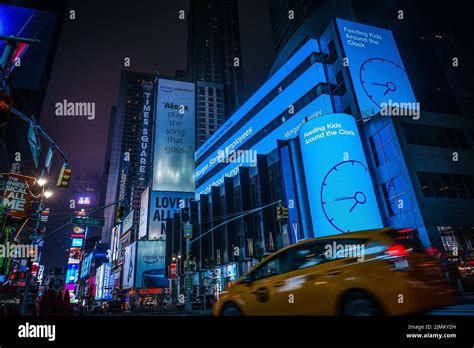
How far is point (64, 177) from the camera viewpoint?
1306 cm

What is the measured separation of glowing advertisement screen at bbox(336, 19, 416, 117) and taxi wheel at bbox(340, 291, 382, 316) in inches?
1157

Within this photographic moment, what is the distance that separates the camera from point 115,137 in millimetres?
198125

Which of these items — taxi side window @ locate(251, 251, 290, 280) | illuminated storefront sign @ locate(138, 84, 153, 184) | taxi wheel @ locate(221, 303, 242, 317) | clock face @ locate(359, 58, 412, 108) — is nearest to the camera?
taxi side window @ locate(251, 251, 290, 280)

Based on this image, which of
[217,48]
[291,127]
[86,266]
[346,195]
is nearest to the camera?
[346,195]

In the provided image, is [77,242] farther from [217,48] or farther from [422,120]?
[217,48]

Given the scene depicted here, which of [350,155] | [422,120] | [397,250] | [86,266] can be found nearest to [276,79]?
[350,155]

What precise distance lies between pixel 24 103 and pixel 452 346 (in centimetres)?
4761

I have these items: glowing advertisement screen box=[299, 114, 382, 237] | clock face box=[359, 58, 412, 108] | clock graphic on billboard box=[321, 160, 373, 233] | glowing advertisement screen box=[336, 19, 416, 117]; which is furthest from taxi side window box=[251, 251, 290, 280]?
clock face box=[359, 58, 412, 108]

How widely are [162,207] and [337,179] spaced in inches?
1982

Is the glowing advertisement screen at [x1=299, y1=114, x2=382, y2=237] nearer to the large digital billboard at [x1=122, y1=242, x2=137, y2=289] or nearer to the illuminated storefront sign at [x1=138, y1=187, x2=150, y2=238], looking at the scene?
the illuminated storefront sign at [x1=138, y1=187, x2=150, y2=238]

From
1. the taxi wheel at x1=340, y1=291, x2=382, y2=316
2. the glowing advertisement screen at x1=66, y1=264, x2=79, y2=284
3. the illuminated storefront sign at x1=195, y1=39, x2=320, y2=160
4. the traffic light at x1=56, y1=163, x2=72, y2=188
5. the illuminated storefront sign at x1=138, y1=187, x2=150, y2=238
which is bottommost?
the taxi wheel at x1=340, y1=291, x2=382, y2=316

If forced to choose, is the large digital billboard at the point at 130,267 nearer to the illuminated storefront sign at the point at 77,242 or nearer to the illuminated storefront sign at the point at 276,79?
the illuminated storefront sign at the point at 276,79

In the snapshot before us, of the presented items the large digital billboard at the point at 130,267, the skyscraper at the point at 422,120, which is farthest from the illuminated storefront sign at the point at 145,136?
the skyscraper at the point at 422,120

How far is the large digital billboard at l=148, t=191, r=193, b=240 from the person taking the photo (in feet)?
222
